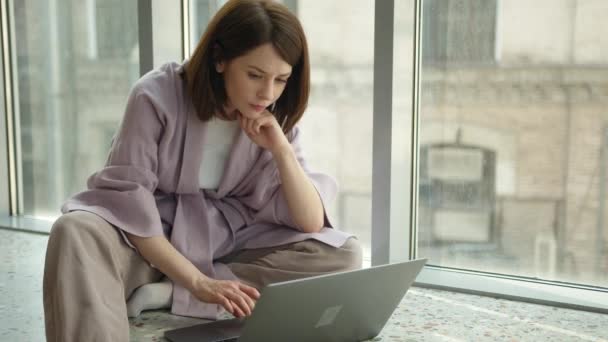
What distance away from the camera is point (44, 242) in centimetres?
246

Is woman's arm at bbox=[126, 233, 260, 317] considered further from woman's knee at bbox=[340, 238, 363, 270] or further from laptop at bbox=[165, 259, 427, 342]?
woman's knee at bbox=[340, 238, 363, 270]

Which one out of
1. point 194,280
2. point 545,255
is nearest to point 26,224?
point 194,280

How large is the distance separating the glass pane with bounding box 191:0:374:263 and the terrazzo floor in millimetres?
367

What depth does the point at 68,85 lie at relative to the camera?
104 inches

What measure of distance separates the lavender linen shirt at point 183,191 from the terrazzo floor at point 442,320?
0.19 m

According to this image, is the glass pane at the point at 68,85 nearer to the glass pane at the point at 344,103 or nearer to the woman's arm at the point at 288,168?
the glass pane at the point at 344,103

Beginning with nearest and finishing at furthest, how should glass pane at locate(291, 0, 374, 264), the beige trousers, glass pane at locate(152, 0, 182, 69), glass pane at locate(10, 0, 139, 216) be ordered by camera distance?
the beige trousers, glass pane at locate(291, 0, 374, 264), glass pane at locate(152, 0, 182, 69), glass pane at locate(10, 0, 139, 216)

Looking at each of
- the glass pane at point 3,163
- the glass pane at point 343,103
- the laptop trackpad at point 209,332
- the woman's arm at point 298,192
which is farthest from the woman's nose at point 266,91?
the glass pane at point 3,163

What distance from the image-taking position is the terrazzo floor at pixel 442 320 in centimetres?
153

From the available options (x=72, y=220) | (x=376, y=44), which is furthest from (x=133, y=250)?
(x=376, y=44)

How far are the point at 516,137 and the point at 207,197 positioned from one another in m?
0.80

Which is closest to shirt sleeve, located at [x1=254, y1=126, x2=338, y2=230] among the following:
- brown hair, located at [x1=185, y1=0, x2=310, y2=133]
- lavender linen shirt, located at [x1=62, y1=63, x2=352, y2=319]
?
lavender linen shirt, located at [x1=62, y1=63, x2=352, y2=319]

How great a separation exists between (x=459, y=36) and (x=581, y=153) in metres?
0.44

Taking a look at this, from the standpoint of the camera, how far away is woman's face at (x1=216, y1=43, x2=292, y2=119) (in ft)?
4.97
